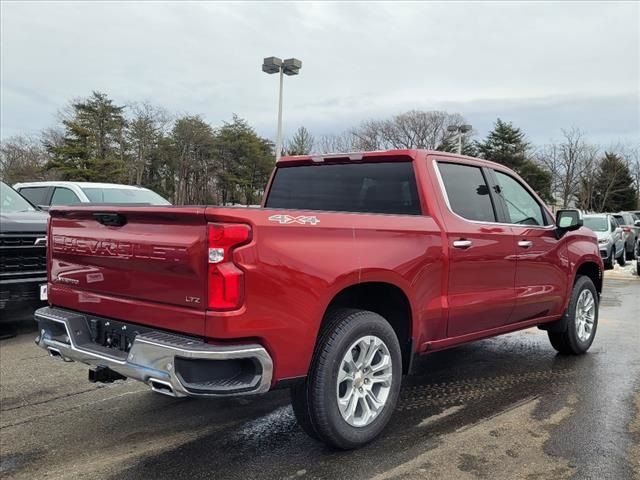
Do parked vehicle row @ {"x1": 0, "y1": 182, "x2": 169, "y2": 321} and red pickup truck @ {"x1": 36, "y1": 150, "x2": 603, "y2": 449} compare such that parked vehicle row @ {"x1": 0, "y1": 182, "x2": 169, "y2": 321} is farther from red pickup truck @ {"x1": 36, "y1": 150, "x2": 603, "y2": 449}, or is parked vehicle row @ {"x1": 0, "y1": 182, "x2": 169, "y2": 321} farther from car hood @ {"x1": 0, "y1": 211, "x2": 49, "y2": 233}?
red pickup truck @ {"x1": 36, "y1": 150, "x2": 603, "y2": 449}

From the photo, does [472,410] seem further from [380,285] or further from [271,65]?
[271,65]

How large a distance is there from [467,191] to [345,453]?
2.23 metres

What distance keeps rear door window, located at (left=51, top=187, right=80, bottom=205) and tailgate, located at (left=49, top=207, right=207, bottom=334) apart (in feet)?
19.7

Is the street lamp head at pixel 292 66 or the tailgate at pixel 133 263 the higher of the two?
the street lamp head at pixel 292 66

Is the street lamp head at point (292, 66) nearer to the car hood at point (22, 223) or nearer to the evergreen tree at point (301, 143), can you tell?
the car hood at point (22, 223)

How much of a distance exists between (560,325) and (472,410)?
6.34 ft

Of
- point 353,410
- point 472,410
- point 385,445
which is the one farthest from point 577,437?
point 353,410

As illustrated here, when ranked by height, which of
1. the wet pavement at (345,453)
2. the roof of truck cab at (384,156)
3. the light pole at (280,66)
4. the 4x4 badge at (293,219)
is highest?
the light pole at (280,66)

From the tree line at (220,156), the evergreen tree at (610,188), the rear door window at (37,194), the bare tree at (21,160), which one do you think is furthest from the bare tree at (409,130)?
the rear door window at (37,194)

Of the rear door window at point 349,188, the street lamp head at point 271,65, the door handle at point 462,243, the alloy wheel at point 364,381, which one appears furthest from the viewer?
the street lamp head at point 271,65

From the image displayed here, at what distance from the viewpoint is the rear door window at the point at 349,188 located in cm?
425

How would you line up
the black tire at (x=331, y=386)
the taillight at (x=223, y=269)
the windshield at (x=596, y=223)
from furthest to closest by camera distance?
the windshield at (x=596, y=223) < the black tire at (x=331, y=386) < the taillight at (x=223, y=269)

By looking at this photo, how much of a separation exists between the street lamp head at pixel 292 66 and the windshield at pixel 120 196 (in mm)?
10542

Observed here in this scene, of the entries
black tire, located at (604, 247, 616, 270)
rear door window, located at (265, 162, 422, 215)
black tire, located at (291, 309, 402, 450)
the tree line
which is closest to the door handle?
rear door window, located at (265, 162, 422, 215)
